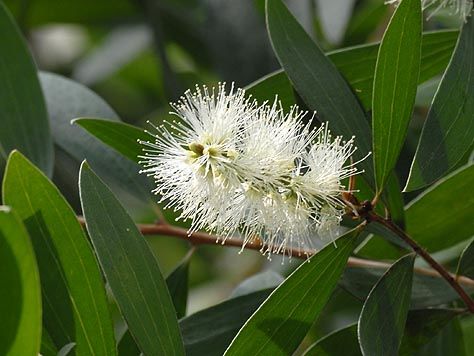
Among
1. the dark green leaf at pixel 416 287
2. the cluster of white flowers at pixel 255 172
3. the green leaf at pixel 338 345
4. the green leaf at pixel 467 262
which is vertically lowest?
the green leaf at pixel 338 345

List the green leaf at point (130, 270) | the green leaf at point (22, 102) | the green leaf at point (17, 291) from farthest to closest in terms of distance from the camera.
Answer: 1. the green leaf at point (22, 102)
2. the green leaf at point (130, 270)
3. the green leaf at point (17, 291)

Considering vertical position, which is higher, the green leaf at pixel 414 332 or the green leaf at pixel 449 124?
the green leaf at pixel 449 124

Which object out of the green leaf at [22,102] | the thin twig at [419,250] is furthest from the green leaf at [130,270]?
the green leaf at [22,102]

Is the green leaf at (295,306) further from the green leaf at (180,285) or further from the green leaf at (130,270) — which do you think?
the green leaf at (180,285)

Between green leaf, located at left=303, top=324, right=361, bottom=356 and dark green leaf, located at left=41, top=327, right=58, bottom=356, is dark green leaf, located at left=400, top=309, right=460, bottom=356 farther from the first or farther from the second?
dark green leaf, located at left=41, top=327, right=58, bottom=356

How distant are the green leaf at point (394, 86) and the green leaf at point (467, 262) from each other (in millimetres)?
209

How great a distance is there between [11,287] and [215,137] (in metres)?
0.31

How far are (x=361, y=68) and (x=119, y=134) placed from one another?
371 mm

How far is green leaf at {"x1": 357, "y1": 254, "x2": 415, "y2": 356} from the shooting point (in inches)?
43.7

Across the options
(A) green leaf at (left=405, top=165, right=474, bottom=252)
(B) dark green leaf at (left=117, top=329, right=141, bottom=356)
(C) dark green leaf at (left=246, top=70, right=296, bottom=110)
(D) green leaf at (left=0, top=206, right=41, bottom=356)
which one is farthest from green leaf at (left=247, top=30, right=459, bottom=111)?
(D) green leaf at (left=0, top=206, right=41, bottom=356)

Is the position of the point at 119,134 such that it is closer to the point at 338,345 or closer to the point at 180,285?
the point at 180,285

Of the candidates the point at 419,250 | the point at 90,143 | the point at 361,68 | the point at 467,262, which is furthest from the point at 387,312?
the point at 90,143

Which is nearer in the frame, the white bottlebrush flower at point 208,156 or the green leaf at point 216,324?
the white bottlebrush flower at point 208,156

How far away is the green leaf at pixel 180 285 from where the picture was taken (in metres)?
1.48
